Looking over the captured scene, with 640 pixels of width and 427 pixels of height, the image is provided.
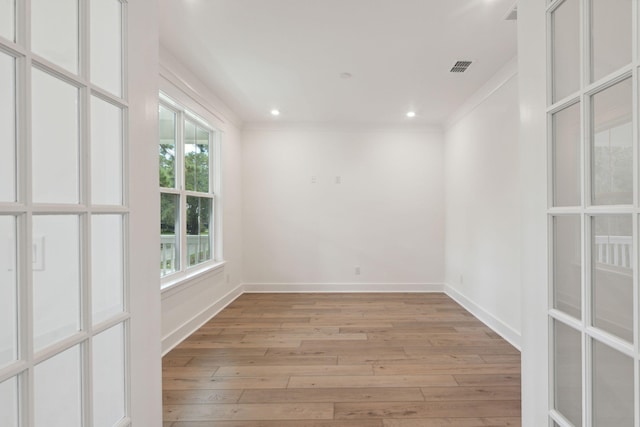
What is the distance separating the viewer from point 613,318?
760mm

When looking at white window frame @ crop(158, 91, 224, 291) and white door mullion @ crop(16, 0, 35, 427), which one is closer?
white door mullion @ crop(16, 0, 35, 427)

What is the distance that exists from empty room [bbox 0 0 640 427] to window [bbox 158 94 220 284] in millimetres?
29

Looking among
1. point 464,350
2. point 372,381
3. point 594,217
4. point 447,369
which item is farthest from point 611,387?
point 464,350

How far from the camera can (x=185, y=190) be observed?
317cm

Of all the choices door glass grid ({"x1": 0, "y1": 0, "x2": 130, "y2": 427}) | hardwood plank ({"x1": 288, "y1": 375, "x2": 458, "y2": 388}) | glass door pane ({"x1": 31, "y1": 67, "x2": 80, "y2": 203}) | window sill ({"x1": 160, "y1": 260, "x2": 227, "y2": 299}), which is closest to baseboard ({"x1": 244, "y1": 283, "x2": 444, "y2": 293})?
window sill ({"x1": 160, "y1": 260, "x2": 227, "y2": 299})

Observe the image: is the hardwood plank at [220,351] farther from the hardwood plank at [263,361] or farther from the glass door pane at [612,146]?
the glass door pane at [612,146]

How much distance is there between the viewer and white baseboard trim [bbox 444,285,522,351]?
2.76m

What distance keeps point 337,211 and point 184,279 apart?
2.49 m

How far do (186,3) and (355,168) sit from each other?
3177 millimetres

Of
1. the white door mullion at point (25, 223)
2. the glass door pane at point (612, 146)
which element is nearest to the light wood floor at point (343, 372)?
the white door mullion at point (25, 223)

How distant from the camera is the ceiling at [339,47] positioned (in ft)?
6.70

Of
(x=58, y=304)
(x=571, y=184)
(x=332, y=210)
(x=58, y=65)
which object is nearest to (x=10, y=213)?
(x=58, y=304)

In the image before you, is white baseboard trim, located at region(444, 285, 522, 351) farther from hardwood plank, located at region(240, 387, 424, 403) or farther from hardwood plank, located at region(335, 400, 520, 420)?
hardwood plank, located at region(240, 387, 424, 403)

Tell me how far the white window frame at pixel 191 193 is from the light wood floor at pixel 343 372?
0.63 meters
